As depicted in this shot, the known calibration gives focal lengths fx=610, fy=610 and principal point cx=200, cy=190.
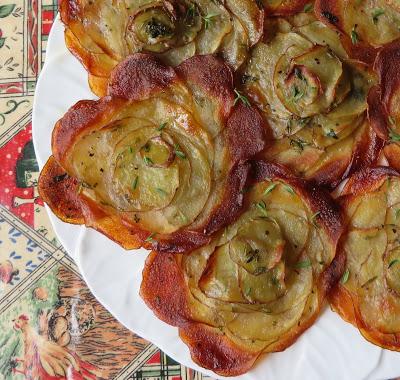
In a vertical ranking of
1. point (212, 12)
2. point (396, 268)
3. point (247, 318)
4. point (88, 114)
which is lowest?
point (247, 318)

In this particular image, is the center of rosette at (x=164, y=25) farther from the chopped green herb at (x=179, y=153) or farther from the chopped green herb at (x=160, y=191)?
the chopped green herb at (x=160, y=191)

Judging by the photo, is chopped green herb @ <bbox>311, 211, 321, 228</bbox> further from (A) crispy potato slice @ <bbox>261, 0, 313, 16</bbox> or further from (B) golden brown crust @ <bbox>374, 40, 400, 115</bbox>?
(A) crispy potato slice @ <bbox>261, 0, 313, 16</bbox>

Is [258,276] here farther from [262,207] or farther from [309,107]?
[309,107]

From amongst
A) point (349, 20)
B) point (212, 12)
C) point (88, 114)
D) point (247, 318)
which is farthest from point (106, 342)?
point (349, 20)

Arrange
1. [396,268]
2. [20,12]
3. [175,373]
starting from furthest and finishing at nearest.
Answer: [20,12]
[175,373]
[396,268]

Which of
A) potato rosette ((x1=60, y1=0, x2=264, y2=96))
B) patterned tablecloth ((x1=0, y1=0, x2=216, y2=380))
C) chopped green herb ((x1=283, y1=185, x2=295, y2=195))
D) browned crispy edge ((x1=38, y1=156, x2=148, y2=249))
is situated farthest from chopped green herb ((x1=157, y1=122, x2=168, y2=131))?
patterned tablecloth ((x1=0, y1=0, x2=216, y2=380))

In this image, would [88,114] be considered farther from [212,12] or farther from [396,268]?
[396,268]
